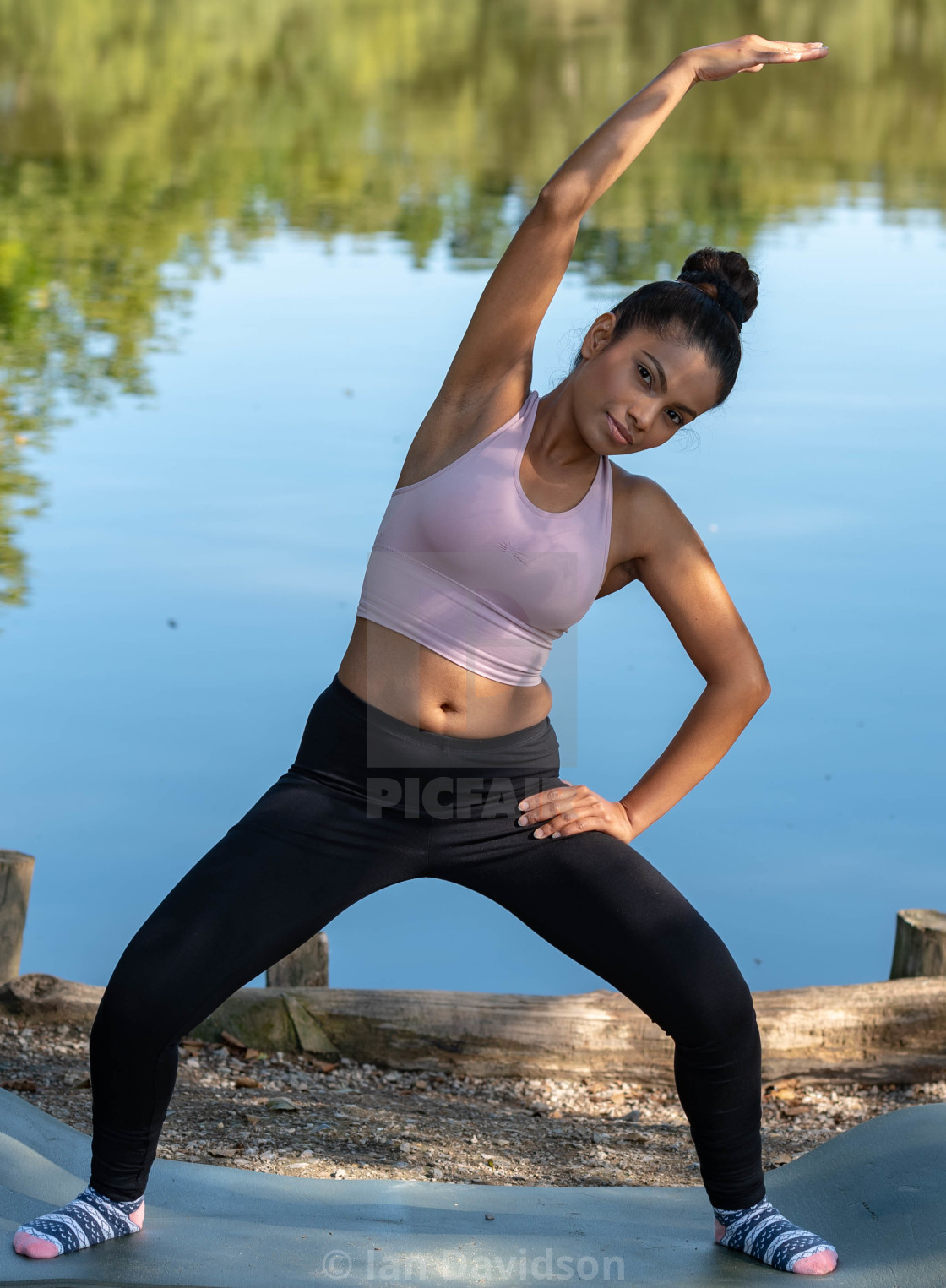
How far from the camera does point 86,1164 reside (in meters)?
2.92

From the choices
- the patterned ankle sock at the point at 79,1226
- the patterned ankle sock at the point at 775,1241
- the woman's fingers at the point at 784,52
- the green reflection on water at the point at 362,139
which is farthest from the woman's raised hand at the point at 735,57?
the green reflection on water at the point at 362,139

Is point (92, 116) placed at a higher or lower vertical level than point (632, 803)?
higher

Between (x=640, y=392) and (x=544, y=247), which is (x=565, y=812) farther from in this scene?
(x=544, y=247)

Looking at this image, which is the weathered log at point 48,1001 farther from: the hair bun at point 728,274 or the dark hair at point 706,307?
the hair bun at point 728,274

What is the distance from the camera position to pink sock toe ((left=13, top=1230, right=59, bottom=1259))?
2408mm

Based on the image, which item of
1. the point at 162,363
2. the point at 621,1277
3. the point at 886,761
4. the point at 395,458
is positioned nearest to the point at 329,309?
the point at 162,363

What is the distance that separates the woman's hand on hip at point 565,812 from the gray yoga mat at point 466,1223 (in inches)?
28.6

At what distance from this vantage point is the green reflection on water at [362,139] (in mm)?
12227

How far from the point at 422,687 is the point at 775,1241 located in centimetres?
105

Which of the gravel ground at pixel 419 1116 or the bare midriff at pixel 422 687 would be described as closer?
the bare midriff at pixel 422 687

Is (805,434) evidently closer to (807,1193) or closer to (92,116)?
(807,1193)

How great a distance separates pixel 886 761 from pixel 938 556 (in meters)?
2.04

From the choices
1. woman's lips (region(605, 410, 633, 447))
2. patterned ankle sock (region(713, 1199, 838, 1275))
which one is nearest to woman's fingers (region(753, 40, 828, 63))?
woman's lips (region(605, 410, 633, 447))

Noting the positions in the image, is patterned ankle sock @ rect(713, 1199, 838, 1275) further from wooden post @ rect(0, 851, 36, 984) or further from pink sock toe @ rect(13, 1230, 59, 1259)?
wooden post @ rect(0, 851, 36, 984)
